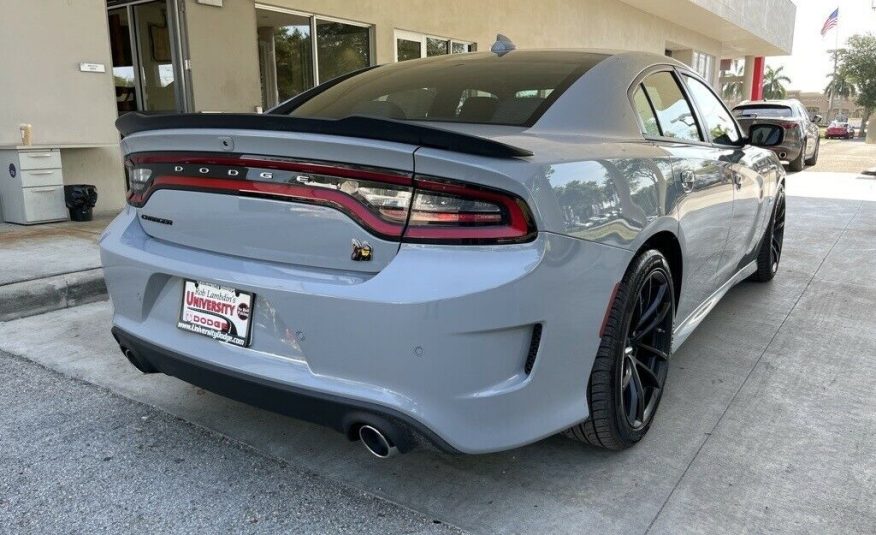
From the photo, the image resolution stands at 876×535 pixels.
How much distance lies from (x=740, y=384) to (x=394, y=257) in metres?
2.12

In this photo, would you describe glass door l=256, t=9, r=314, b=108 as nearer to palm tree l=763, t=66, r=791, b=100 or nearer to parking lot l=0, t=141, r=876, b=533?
parking lot l=0, t=141, r=876, b=533

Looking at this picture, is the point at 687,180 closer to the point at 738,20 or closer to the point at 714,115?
the point at 714,115

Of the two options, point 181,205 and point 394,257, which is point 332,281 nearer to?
point 394,257

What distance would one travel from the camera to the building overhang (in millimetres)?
18391

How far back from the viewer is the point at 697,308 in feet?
10.8

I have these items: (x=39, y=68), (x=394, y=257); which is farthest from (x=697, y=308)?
(x=39, y=68)

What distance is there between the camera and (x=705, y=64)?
25.7 m

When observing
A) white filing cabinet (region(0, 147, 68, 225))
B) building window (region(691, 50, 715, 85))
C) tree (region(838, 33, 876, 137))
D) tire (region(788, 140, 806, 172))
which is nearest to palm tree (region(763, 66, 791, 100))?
tree (region(838, 33, 876, 137))

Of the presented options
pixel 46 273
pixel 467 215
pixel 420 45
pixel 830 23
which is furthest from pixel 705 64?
pixel 467 215

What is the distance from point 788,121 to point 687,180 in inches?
519

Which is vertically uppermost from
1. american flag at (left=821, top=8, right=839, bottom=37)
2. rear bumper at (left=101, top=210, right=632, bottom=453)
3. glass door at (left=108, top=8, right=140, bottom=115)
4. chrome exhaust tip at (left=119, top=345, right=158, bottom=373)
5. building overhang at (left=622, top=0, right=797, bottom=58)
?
american flag at (left=821, top=8, right=839, bottom=37)

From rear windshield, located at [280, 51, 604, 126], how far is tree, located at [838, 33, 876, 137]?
66.2 m

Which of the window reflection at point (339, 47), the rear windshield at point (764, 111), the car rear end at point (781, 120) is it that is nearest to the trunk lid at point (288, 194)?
the window reflection at point (339, 47)

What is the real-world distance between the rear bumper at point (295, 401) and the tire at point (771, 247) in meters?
3.57
